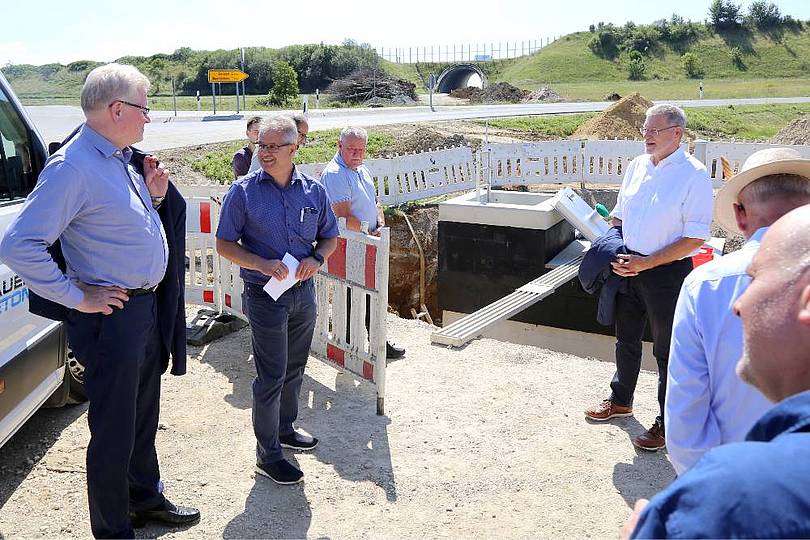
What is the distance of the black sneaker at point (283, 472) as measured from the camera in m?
4.31

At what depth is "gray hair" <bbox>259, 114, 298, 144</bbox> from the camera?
13.3 ft

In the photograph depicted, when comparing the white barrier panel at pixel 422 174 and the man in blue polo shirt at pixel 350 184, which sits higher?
the man in blue polo shirt at pixel 350 184

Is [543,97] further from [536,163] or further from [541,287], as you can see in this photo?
[541,287]

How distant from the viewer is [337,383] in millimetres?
5953

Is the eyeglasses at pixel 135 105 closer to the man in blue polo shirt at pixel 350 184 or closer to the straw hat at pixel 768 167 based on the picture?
the straw hat at pixel 768 167

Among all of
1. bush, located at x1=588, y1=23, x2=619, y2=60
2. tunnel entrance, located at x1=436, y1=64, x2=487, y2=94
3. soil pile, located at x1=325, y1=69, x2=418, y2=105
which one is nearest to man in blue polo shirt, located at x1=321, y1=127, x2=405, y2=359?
soil pile, located at x1=325, y1=69, x2=418, y2=105

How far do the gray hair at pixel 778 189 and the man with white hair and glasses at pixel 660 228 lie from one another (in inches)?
60.3

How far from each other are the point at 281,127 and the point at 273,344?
121 cm

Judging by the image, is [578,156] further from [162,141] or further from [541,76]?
[541,76]

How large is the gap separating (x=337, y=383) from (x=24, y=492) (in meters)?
2.40

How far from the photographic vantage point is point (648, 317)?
4.96 m

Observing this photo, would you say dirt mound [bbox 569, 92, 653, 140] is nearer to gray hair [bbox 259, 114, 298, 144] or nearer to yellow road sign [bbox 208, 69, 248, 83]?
yellow road sign [bbox 208, 69, 248, 83]

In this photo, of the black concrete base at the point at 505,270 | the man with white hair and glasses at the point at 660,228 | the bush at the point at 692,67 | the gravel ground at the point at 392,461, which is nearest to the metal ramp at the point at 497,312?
the gravel ground at the point at 392,461

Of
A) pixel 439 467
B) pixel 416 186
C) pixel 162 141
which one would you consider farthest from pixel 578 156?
pixel 439 467
